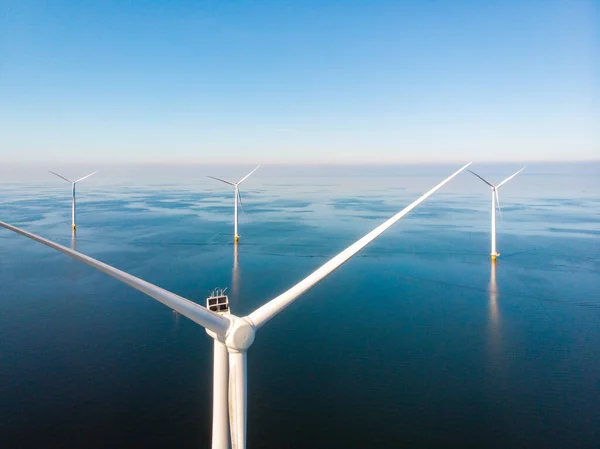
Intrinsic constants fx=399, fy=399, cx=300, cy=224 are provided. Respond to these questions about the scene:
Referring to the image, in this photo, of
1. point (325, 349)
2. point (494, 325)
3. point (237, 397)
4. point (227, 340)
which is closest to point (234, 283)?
point (325, 349)

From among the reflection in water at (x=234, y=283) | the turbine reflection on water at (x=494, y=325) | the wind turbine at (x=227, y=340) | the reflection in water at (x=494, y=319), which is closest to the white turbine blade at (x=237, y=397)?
the wind turbine at (x=227, y=340)

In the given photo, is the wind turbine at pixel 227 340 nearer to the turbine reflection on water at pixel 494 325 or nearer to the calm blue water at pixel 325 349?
the calm blue water at pixel 325 349

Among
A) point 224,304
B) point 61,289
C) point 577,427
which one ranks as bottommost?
point 577,427

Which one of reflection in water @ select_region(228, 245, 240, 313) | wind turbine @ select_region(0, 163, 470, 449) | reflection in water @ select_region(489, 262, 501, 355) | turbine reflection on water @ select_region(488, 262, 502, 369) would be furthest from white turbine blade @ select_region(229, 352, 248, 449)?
reflection in water @ select_region(228, 245, 240, 313)

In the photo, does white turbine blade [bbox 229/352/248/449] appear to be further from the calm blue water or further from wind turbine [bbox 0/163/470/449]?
the calm blue water

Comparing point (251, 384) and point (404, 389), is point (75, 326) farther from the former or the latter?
point (404, 389)

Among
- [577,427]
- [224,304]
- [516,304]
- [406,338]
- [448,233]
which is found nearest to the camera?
[224,304]

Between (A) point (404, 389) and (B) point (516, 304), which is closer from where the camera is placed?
(A) point (404, 389)

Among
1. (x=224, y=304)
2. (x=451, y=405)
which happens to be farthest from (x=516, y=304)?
(x=224, y=304)

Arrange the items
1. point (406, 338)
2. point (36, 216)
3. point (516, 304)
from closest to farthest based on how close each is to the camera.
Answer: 1. point (406, 338)
2. point (516, 304)
3. point (36, 216)
